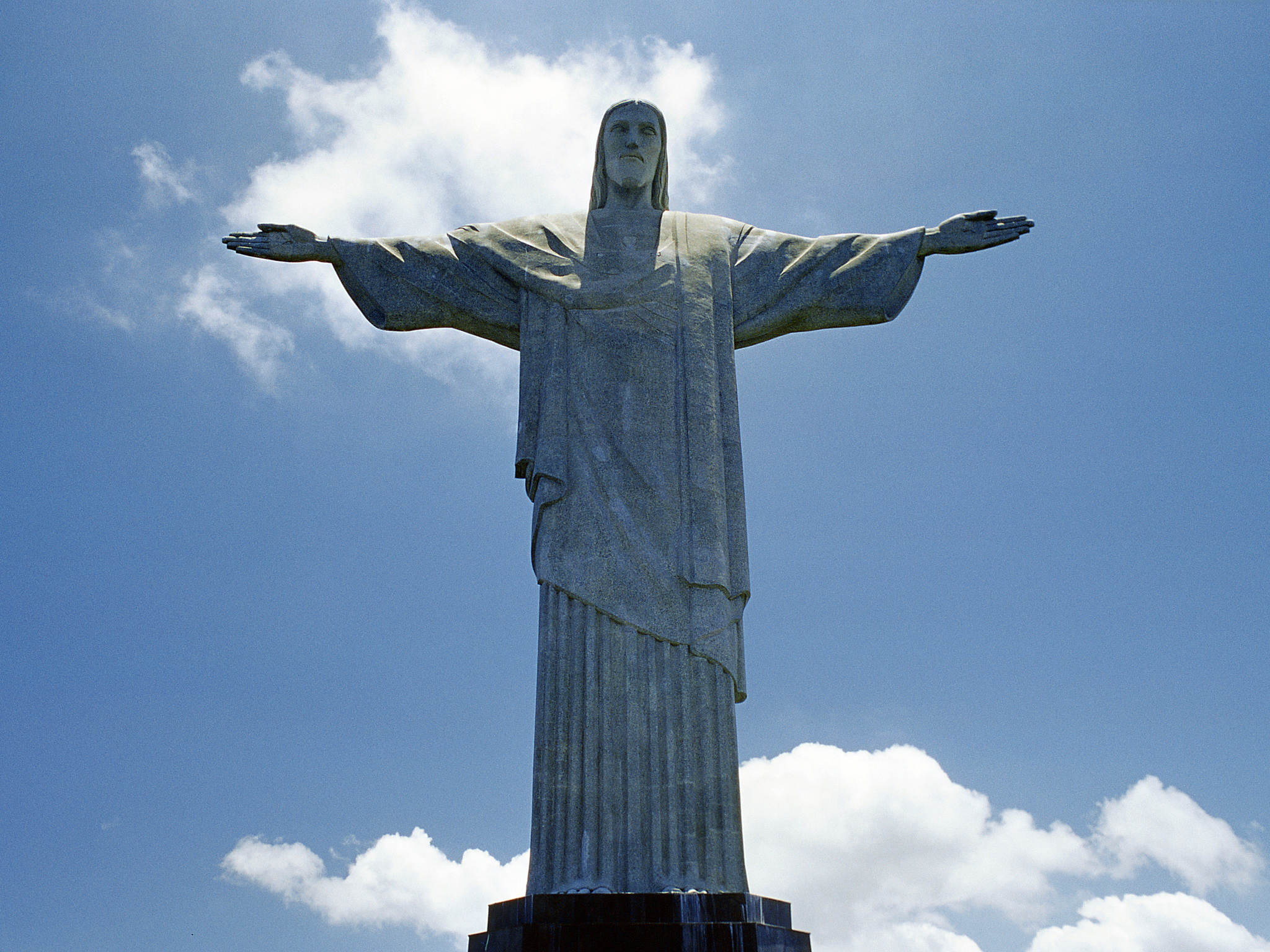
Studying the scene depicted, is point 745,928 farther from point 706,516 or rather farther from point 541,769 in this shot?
point 706,516

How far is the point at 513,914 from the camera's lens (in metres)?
7.41

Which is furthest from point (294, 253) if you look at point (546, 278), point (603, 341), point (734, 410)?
point (734, 410)

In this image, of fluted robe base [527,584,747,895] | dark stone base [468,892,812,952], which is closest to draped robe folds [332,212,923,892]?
fluted robe base [527,584,747,895]

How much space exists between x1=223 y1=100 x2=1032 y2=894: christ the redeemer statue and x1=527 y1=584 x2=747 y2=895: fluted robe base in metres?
0.01

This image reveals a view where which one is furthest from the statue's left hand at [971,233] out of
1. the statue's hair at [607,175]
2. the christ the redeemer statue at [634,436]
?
the statue's hair at [607,175]

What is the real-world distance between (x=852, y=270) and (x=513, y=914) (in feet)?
19.8

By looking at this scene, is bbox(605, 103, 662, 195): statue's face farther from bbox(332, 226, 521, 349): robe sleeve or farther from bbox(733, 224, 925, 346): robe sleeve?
bbox(332, 226, 521, 349): robe sleeve

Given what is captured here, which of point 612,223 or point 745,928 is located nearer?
point 745,928

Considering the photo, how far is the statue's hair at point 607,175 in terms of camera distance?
10445 mm

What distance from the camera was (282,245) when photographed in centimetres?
1011

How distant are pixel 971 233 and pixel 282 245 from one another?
239 inches

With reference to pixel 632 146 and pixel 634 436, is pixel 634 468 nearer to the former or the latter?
pixel 634 436

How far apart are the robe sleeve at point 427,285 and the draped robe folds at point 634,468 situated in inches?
0.7

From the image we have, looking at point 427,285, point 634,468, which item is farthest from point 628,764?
point 427,285
